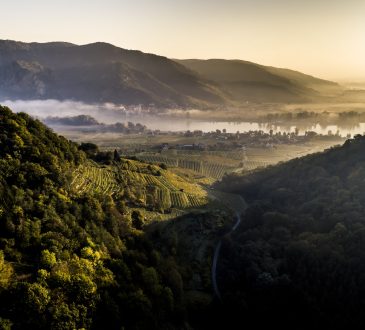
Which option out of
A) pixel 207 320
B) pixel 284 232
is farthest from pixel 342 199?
pixel 207 320

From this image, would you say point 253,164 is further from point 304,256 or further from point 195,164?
point 304,256

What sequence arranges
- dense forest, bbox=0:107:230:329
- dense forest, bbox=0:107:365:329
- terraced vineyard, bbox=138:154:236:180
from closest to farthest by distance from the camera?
dense forest, bbox=0:107:230:329 → dense forest, bbox=0:107:365:329 → terraced vineyard, bbox=138:154:236:180

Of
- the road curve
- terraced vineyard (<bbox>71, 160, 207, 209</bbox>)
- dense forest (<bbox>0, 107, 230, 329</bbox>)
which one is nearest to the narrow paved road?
the road curve

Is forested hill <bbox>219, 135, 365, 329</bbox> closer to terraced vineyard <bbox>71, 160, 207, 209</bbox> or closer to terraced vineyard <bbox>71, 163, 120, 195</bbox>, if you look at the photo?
terraced vineyard <bbox>71, 160, 207, 209</bbox>

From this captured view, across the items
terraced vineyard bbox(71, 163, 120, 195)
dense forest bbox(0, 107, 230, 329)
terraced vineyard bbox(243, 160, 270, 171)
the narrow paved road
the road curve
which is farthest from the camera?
terraced vineyard bbox(243, 160, 270, 171)

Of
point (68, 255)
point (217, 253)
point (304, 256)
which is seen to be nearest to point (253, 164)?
point (217, 253)

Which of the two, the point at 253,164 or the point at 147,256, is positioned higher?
the point at 253,164

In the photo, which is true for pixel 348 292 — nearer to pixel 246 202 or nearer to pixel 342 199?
pixel 342 199
